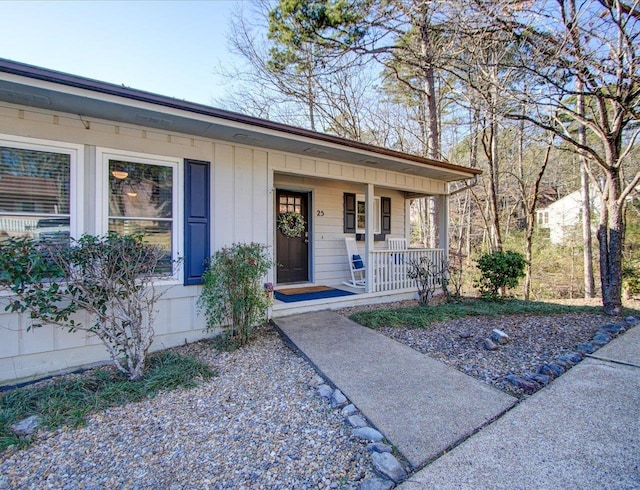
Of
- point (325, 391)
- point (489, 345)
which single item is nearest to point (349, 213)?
point (489, 345)

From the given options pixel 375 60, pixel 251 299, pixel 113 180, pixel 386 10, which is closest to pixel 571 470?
pixel 251 299

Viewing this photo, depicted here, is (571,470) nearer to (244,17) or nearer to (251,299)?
(251,299)

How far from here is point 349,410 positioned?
2.38 meters

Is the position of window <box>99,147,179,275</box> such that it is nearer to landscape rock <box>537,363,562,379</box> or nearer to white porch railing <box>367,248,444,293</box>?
white porch railing <box>367,248,444,293</box>

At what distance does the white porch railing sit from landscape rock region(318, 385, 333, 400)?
3.43 metres

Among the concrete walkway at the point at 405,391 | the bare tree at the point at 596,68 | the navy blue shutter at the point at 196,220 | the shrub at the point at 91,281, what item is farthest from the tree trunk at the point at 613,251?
the shrub at the point at 91,281

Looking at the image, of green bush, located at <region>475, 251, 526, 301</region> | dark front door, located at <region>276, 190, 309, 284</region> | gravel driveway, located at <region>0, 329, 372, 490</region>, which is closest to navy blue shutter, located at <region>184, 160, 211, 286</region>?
gravel driveway, located at <region>0, 329, 372, 490</region>

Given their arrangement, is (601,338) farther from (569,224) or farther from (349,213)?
(569,224)

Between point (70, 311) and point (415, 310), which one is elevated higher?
point (70, 311)

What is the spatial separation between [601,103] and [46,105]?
7429 millimetres

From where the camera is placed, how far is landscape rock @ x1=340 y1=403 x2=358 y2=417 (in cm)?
235

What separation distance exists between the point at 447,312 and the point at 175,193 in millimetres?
4382

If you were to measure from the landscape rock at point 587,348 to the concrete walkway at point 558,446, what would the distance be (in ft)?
2.28

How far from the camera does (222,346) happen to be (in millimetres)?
3803
